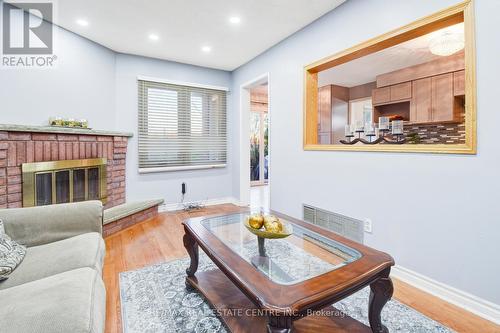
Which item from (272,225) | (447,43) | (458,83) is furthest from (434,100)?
(272,225)

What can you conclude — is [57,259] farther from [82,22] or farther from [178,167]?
[178,167]

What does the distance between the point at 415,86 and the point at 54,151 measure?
5.21 metres

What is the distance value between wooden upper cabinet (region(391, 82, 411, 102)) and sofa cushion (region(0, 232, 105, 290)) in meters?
4.79

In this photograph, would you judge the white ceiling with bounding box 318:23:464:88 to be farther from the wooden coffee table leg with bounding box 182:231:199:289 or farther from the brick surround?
the brick surround

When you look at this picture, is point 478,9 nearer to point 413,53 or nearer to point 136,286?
point 413,53

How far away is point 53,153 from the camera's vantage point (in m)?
2.76

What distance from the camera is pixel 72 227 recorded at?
1.75m

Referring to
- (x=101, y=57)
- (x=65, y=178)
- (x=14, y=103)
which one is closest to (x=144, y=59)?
(x=101, y=57)

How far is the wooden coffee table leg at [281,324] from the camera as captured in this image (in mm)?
920

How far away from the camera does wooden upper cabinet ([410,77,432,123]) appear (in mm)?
3975

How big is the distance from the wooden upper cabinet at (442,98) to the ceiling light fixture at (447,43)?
1434 millimetres

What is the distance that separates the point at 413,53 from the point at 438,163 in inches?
105

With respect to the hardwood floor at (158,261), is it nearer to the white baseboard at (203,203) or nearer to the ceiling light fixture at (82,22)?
the white baseboard at (203,203)

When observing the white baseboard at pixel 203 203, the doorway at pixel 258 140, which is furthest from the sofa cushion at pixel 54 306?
the doorway at pixel 258 140
